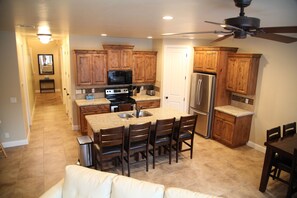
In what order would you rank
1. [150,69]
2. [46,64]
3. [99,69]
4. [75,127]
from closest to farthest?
1. [99,69]
2. [75,127]
3. [150,69]
4. [46,64]

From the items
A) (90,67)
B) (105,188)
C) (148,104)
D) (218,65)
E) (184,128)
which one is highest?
(218,65)

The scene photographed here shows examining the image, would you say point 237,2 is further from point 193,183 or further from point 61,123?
point 61,123

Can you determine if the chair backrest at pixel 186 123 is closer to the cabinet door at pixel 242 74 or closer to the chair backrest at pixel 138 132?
the chair backrest at pixel 138 132

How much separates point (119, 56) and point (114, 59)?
0.56 feet

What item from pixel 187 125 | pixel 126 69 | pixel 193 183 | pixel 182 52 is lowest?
Result: pixel 193 183

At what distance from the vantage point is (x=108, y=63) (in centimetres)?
583

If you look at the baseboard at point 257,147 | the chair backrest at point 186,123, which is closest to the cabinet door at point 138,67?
the chair backrest at point 186,123

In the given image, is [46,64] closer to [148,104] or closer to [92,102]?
[92,102]

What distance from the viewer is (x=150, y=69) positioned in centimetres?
655

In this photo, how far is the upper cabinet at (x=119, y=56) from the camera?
19.0ft

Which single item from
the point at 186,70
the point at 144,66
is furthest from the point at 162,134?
the point at 144,66

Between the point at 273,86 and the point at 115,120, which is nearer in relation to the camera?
the point at 115,120

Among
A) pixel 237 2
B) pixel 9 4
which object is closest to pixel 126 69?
pixel 9 4

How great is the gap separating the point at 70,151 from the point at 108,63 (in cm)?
252
